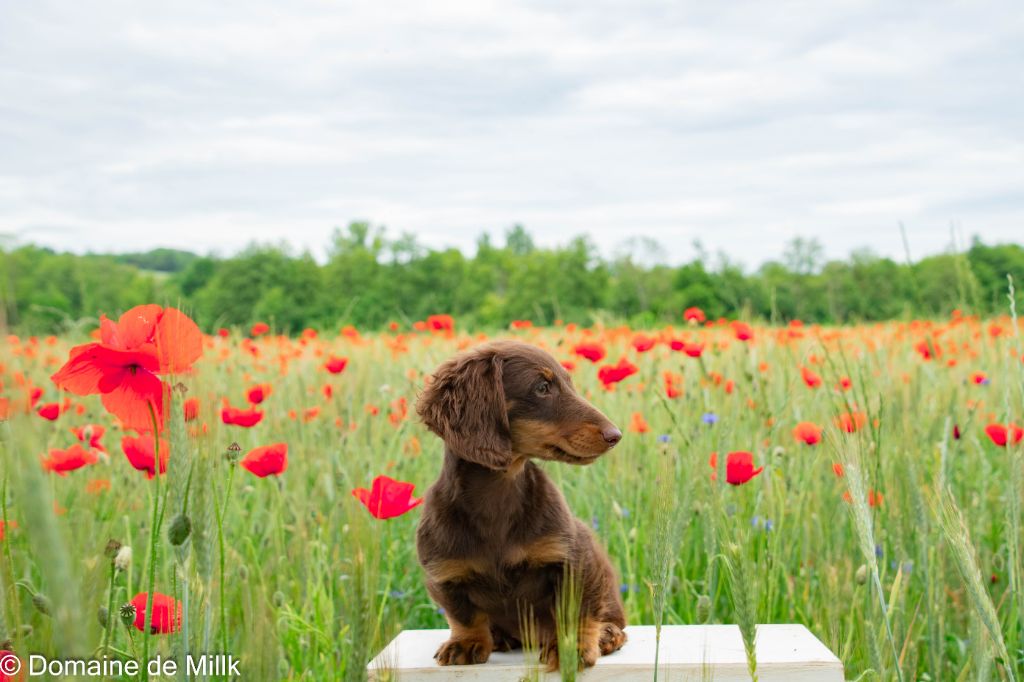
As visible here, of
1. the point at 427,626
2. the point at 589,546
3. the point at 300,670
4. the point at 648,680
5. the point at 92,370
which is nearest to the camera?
the point at 92,370

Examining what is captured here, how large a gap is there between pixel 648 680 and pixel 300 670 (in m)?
1.32

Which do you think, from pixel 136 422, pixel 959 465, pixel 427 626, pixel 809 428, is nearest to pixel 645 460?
pixel 809 428

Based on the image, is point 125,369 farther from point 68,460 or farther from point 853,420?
point 853,420

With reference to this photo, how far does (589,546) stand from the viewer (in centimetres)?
218

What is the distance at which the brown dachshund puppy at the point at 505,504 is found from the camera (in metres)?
2.02

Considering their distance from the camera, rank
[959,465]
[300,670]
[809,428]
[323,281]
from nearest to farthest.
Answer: [300,670] < [809,428] < [959,465] < [323,281]

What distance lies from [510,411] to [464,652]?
588mm

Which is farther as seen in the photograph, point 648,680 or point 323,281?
point 323,281

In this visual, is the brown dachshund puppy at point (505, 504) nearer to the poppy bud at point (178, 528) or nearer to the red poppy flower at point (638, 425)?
the poppy bud at point (178, 528)

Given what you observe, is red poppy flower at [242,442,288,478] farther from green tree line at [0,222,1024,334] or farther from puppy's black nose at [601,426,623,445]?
green tree line at [0,222,1024,334]

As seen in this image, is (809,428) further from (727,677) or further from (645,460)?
(727,677)

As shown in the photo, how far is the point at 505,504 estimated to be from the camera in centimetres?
205

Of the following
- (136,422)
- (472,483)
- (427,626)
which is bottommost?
(427,626)
